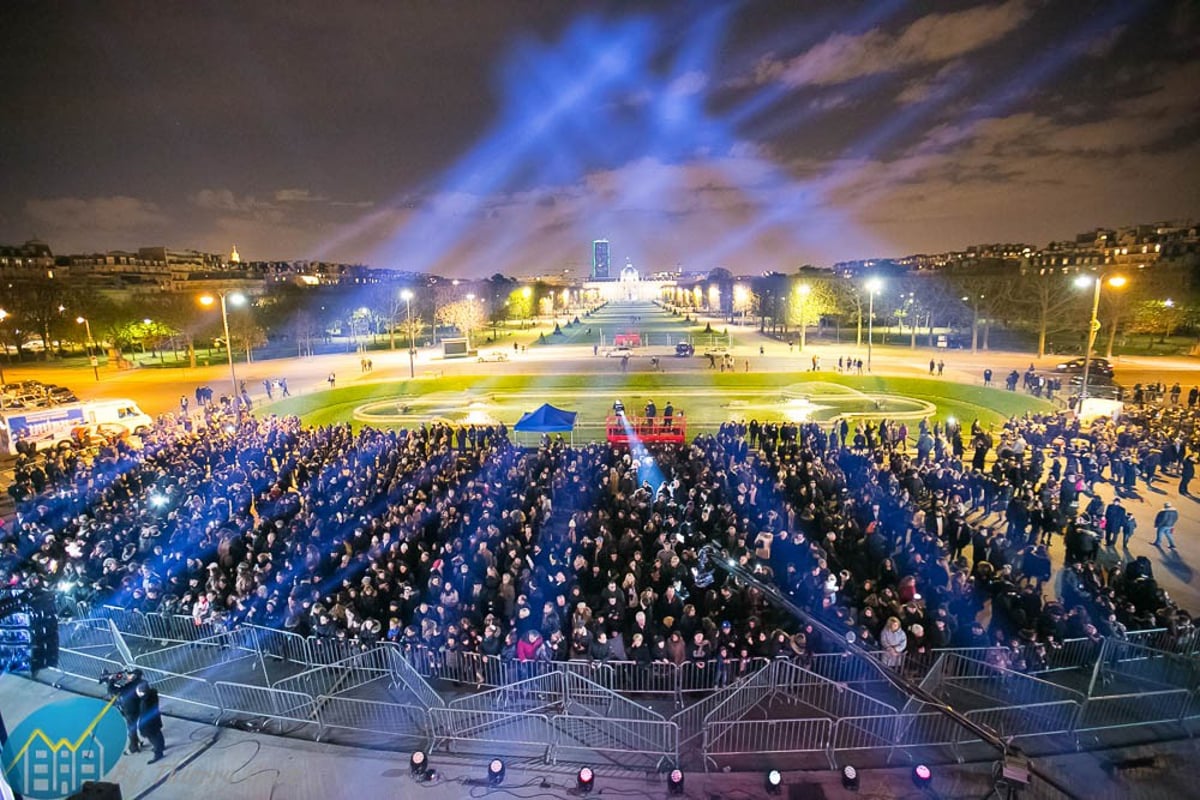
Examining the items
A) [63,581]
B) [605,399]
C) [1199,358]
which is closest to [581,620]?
[63,581]

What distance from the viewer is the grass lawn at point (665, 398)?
30484 mm

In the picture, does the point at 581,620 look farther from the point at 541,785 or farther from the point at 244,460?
the point at 244,460

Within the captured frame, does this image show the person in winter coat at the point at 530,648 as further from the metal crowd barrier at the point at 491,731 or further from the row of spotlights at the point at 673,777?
the row of spotlights at the point at 673,777

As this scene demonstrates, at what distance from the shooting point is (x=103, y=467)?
62.8ft

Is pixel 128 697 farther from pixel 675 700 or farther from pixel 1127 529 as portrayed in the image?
pixel 1127 529

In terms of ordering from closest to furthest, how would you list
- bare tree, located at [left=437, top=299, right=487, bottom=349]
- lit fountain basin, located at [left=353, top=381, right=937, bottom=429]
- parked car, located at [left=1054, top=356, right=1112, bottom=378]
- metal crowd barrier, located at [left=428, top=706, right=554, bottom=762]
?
metal crowd barrier, located at [left=428, top=706, right=554, bottom=762], lit fountain basin, located at [left=353, top=381, right=937, bottom=429], parked car, located at [left=1054, top=356, right=1112, bottom=378], bare tree, located at [left=437, top=299, right=487, bottom=349]

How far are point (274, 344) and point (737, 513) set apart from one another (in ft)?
250

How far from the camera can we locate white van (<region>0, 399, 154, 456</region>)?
83.1ft

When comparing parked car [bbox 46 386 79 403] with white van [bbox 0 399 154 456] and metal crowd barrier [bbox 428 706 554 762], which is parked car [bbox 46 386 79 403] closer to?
white van [bbox 0 399 154 456]

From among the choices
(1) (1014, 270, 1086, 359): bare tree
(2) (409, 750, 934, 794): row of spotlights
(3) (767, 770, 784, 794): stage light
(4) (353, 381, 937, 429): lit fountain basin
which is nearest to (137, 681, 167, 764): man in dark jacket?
(2) (409, 750, 934, 794): row of spotlights

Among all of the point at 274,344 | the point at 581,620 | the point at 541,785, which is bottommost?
the point at 541,785

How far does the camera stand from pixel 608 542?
40.5ft

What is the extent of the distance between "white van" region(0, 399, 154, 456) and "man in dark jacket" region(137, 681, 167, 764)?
23.1 m

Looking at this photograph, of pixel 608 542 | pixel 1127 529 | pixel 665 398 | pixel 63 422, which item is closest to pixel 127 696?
pixel 608 542
